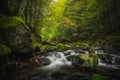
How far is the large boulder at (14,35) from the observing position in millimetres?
9841

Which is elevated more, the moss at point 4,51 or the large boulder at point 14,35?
the large boulder at point 14,35

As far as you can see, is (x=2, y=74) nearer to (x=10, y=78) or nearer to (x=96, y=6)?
(x=10, y=78)

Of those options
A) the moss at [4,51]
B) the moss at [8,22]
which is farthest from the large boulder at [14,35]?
the moss at [4,51]

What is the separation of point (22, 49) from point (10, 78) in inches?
119

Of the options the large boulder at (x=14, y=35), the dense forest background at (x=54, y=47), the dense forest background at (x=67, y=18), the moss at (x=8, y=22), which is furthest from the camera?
the dense forest background at (x=67, y=18)

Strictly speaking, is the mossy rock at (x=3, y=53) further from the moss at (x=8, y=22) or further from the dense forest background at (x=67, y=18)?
the moss at (x=8, y=22)

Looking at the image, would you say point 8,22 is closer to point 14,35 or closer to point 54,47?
point 14,35

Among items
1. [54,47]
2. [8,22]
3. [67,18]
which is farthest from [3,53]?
[67,18]

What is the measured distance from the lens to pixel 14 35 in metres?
10.2

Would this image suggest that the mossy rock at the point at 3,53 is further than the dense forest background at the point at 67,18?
No

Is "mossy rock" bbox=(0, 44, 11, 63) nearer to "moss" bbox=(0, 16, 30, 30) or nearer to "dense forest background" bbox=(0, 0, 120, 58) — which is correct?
"dense forest background" bbox=(0, 0, 120, 58)

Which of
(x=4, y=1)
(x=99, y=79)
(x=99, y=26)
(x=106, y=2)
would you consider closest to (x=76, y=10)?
(x=99, y=26)

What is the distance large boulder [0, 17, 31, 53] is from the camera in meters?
9.84

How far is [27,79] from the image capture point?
7414mm
